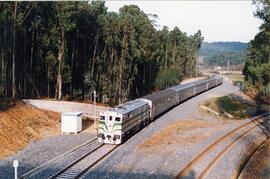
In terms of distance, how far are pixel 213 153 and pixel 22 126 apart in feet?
52.7

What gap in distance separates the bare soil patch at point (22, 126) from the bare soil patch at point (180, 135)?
8880 mm

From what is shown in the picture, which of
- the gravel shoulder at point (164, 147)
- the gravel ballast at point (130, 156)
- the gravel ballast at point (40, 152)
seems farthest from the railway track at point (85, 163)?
the gravel ballast at point (40, 152)

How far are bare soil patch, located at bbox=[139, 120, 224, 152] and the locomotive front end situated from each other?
205 centimetres

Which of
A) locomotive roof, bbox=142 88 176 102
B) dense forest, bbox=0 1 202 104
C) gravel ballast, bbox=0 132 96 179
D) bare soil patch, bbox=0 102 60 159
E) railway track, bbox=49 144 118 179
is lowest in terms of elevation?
railway track, bbox=49 144 118 179

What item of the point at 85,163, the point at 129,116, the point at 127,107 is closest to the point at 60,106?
the point at 127,107

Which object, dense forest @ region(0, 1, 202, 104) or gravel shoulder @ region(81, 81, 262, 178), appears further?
dense forest @ region(0, 1, 202, 104)

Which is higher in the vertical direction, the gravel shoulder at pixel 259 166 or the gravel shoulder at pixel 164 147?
the gravel shoulder at pixel 164 147

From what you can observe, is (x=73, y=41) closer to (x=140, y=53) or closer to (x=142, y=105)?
(x=140, y=53)

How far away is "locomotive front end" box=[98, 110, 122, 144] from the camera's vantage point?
33.9m

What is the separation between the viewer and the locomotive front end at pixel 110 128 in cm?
3388

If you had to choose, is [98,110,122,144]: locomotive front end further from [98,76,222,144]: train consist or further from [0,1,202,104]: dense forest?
[0,1,202,104]: dense forest

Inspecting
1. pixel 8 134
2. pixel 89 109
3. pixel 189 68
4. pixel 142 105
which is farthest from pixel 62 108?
pixel 189 68

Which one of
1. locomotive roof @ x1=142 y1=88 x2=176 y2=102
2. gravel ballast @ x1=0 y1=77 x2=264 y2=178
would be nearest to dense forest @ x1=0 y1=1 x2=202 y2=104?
locomotive roof @ x1=142 y1=88 x2=176 y2=102

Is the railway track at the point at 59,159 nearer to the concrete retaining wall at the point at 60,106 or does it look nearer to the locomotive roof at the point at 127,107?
the locomotive roof at the point at 127,107
